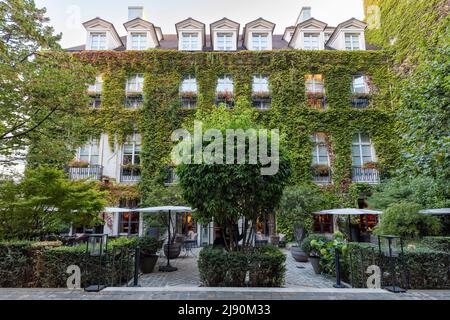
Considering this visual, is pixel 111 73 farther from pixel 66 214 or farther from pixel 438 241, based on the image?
pixel 438 241

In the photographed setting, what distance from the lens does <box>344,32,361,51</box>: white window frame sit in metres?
18.2

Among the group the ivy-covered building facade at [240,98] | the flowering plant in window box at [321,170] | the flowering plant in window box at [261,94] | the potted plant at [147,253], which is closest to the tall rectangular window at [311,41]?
the ivy-covered building facade at [240,98]

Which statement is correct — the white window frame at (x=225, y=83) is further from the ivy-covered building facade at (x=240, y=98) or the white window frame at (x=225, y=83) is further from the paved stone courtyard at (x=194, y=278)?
the paved stone courtyard at (x=194, y=278)

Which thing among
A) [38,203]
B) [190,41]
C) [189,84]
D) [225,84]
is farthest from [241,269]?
[190,41]

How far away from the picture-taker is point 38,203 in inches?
291

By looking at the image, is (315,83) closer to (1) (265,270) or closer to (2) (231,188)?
(2) (231,188)

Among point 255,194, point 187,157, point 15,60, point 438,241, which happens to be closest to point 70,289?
point 187,157

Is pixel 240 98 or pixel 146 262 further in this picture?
pixel 240 98

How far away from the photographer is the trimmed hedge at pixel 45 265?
6.34 meters

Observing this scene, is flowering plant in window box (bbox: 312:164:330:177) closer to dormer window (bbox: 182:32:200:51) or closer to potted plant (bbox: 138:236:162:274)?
dormer window (bbox: 182:32:200:51)

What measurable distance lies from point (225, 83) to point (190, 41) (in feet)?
12.7

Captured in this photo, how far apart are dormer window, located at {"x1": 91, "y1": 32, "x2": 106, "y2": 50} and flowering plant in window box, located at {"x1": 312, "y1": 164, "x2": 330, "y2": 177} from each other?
15.1 m
